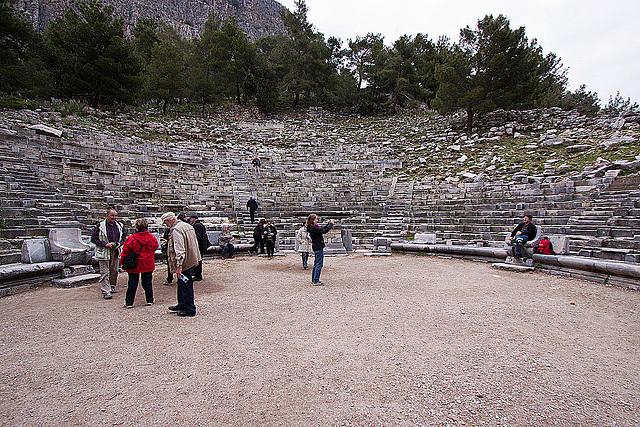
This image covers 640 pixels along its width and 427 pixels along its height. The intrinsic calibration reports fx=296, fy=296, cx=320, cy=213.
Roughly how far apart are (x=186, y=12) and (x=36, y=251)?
90.8 m

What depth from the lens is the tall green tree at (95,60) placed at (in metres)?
21.1

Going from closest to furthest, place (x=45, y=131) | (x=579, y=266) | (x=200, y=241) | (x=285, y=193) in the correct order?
(x=579, y=266) < (x=200, y=241) < (x=45, y=131) < (x=285, y=193)

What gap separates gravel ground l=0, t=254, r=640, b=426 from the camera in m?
2.16

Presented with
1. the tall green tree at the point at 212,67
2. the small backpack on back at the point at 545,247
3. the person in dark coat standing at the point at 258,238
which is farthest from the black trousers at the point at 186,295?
the tall green tree at the point at 212,67

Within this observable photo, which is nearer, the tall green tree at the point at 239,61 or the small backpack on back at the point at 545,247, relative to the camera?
the small backpack on back at the point at 545,247

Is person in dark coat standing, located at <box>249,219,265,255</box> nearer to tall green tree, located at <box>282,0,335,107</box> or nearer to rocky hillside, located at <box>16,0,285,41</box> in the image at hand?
tall green tree, located at <box>282,0,335,107</box>

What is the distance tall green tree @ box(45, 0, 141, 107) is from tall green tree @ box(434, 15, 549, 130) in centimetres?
2346

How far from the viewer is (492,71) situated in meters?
20.0

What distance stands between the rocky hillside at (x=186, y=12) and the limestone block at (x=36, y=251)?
65.2 meters

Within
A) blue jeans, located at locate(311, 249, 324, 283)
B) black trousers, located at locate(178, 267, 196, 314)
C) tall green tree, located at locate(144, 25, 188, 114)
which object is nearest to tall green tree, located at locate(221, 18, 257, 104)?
tall green tree, located at locate(144, 25, 188, 114)

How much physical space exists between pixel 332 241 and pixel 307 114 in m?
24.9

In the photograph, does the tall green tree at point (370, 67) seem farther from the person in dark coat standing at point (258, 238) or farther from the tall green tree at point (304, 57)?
the person in dark coat standing at point (258, 238)

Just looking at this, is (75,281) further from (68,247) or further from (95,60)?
(95,60)

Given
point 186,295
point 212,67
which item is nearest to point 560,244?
point 186,295
